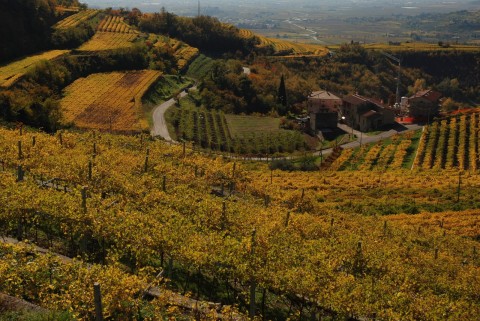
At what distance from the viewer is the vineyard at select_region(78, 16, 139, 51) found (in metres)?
102

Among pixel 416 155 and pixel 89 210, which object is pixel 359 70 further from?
pixel 89 210

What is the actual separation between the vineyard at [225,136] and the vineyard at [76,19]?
131 feet

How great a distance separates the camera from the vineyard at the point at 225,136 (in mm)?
72000

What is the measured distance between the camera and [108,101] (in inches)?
3091

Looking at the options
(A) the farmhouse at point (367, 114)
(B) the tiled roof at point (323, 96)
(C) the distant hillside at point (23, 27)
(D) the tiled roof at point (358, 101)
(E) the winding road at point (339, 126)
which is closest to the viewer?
(E) the winding road at point (339, 126)

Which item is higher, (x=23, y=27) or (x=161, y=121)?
(x=23, y=27)

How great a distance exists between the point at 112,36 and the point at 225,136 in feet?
170

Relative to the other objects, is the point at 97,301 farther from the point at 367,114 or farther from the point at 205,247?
the point at 367,114

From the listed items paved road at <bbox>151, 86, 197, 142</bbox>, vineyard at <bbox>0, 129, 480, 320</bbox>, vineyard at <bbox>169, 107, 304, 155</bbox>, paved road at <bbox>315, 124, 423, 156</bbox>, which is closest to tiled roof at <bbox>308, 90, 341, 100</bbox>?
paved road at <bbox>315, 124, 423, 156</bbox>

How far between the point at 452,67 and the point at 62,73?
130 meters

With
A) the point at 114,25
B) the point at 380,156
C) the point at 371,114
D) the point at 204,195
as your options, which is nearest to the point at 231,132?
the point at 380,156

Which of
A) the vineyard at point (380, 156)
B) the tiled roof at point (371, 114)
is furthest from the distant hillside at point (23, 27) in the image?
the tiled roof at point (371, 114)

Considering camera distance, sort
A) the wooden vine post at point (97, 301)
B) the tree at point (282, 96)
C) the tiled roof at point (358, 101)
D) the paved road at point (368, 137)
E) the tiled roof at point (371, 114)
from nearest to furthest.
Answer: the wooden vine post at point (97, 301) → the paved road at point (368, 137) → the tiled roof at point (371, 114) → the tiled roof at point (358, 101) → the tree at point (282, 96)

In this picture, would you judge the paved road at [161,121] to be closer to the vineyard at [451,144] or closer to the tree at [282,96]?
the tree at [282,96]
